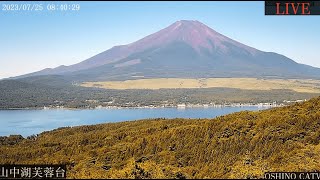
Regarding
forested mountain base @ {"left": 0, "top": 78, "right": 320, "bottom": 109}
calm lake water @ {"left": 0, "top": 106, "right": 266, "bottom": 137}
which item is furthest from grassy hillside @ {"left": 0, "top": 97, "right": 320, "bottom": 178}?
forested mountain base @ {"left": 0, "top": 78, "right": 320, "bottom": 109}

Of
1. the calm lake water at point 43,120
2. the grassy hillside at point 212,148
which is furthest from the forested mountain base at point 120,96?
the grassy hillside at point 212,148

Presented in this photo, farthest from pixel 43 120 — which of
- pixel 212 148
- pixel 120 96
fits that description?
pixel 212 148

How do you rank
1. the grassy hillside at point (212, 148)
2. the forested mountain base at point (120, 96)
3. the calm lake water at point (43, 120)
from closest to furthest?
the grassy hillside at point (212, 148) → the calm lake water at point (43, 120) → the forested mountain base at point (120, 96)

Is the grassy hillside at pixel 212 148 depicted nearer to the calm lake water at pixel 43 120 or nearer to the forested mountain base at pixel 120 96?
the calm lake water at pixel 43 120

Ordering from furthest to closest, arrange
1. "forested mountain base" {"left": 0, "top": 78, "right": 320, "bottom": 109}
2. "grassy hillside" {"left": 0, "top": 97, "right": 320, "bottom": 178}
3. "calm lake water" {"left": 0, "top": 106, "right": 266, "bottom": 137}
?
"forested mountain base" {"left": 0, "top": 78, "right": 320, "bottom": 109}
"calm lake water" {"left": 0, "top": 106, "right": 266, "bottom": 137}
"grassy hillside" {"left": 0, "top": 97, "right": 320, "bottom": 178}

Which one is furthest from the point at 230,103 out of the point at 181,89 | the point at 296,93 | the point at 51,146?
the point at 51,146

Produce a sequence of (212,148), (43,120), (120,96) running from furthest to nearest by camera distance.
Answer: (120,96), (43,120), (212,148)

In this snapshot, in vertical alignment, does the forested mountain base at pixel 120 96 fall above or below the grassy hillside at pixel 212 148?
below

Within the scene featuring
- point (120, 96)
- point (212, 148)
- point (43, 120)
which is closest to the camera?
point (212, 148)

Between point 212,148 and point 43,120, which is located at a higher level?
point 212,148

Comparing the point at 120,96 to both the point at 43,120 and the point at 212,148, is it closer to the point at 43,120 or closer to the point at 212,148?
the point at 43,120

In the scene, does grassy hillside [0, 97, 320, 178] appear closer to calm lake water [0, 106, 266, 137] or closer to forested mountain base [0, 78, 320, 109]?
calm lake water [0, 106, 266, 137]
